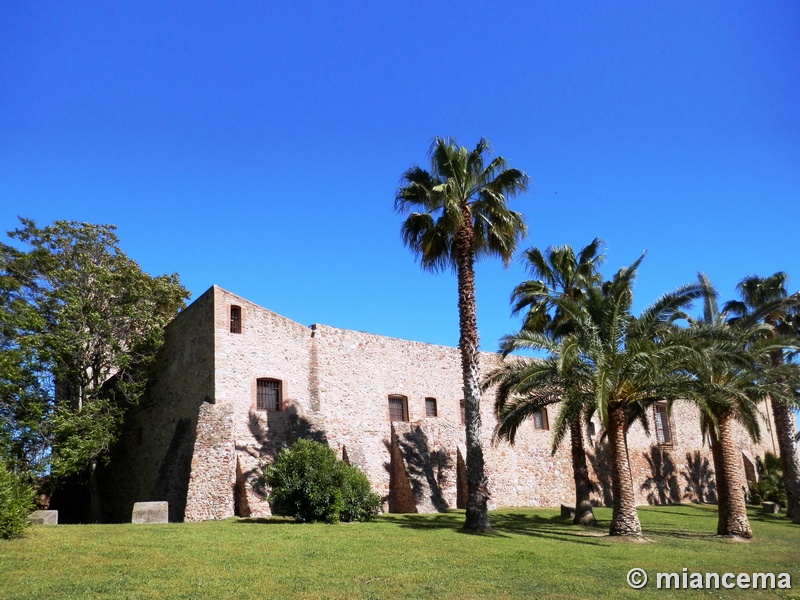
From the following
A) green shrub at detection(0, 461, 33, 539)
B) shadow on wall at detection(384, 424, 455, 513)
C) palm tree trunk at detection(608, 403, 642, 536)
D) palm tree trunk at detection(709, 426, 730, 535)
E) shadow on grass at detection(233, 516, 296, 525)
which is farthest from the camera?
shadow on wall at detection(384, 424, 455, 513)

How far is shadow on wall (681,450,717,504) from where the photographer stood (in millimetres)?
34844

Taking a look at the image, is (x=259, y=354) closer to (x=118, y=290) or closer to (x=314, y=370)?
(x=314, y=370)

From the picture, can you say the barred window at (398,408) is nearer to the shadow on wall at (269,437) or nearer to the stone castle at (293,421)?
the stone castle at (293,421)

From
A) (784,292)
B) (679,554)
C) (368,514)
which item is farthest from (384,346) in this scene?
(784,292)

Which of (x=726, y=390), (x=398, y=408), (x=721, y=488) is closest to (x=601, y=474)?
(x=398, y=408)

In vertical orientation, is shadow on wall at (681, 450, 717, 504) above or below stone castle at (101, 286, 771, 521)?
below

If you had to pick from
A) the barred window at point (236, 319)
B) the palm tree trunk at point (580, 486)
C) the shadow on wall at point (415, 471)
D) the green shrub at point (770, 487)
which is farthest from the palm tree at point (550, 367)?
the green shrub at point (770, 487)

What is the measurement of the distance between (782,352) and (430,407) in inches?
549

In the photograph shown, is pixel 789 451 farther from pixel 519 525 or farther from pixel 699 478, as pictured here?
pixel 519 525

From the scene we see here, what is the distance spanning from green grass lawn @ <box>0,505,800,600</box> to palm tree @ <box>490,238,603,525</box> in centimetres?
301

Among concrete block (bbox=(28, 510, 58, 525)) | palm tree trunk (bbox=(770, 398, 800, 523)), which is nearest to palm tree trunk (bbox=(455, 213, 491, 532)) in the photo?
concrete block (bbox=(28, 510, 58, 525))

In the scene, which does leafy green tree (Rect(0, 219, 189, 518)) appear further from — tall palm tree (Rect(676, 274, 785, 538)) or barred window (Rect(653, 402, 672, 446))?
barred window (Rect(653, 402, 672, 446))

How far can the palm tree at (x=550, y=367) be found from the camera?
17.6 meters

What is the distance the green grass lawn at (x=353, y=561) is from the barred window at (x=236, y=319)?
7319mm
